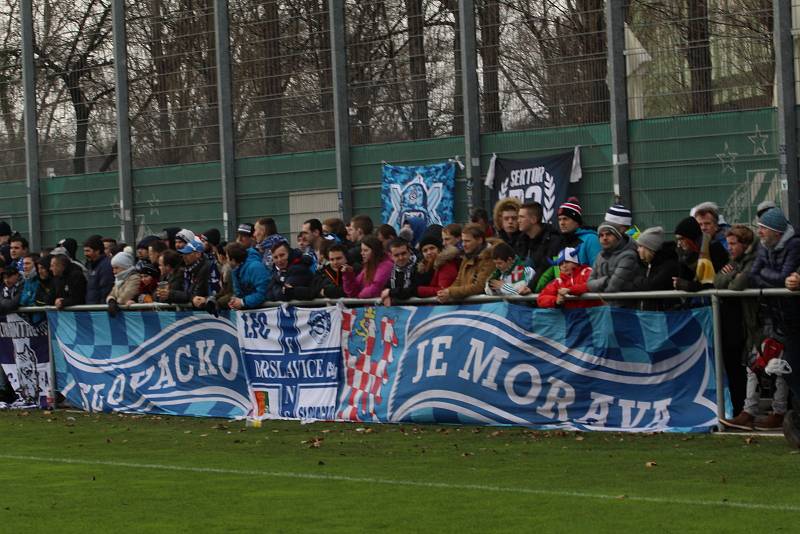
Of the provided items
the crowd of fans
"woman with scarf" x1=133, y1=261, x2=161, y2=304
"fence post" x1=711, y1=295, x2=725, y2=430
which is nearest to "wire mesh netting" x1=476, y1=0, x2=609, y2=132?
the crowd of fans

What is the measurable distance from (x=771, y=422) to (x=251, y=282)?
6.10 metres

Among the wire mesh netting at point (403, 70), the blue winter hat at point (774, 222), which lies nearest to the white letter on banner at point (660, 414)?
the blue winter hat at point (774, 222)

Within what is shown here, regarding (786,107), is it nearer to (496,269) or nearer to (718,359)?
(496,269)

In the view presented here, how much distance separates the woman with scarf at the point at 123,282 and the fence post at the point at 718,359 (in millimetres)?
7785

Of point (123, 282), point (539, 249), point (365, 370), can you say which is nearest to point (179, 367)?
point (123, 282)

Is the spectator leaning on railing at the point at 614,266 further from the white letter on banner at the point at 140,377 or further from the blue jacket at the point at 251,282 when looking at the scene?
the white letter on banner at the point at 140,377

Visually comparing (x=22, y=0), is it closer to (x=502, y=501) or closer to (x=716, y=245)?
(x=716, y=245)

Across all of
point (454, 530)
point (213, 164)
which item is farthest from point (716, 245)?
point (213, 164)

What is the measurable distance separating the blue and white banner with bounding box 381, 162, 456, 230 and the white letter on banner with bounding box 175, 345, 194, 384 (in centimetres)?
518

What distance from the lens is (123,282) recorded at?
1841cm

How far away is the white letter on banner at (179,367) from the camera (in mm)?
17062

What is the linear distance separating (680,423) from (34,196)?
17568 millimetres

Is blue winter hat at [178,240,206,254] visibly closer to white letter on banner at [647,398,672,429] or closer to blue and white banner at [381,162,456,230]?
blue and white banner at [381,162,456,230]

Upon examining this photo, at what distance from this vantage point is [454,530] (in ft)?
27.8
